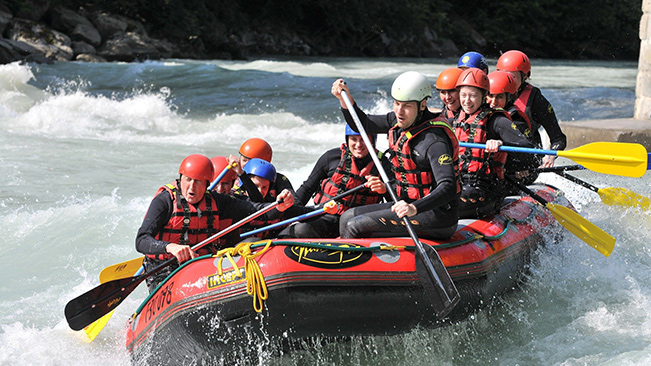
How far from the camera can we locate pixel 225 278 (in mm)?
3539

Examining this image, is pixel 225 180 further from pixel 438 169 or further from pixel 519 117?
pixel 519 117

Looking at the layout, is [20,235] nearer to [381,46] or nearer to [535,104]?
[535,104]

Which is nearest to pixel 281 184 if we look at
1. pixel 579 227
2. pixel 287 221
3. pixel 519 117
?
pixel 287 221

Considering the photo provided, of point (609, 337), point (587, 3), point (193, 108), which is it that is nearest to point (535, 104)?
point (609, 337)

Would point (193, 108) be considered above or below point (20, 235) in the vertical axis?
below

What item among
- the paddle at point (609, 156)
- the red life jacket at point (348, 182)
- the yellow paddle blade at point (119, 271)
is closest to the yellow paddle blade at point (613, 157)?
the paddle at point (609, 156)

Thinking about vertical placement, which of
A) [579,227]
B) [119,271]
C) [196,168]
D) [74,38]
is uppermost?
[196,168]

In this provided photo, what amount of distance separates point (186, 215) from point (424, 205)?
4.23 ft

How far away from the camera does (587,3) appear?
32.0m

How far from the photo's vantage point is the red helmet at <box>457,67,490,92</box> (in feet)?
14.5

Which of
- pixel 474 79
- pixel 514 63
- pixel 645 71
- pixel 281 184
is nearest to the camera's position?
pixel 474 79

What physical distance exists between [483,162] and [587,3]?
1190 inches

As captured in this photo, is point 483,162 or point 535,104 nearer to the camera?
point 483,162

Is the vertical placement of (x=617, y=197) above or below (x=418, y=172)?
below
